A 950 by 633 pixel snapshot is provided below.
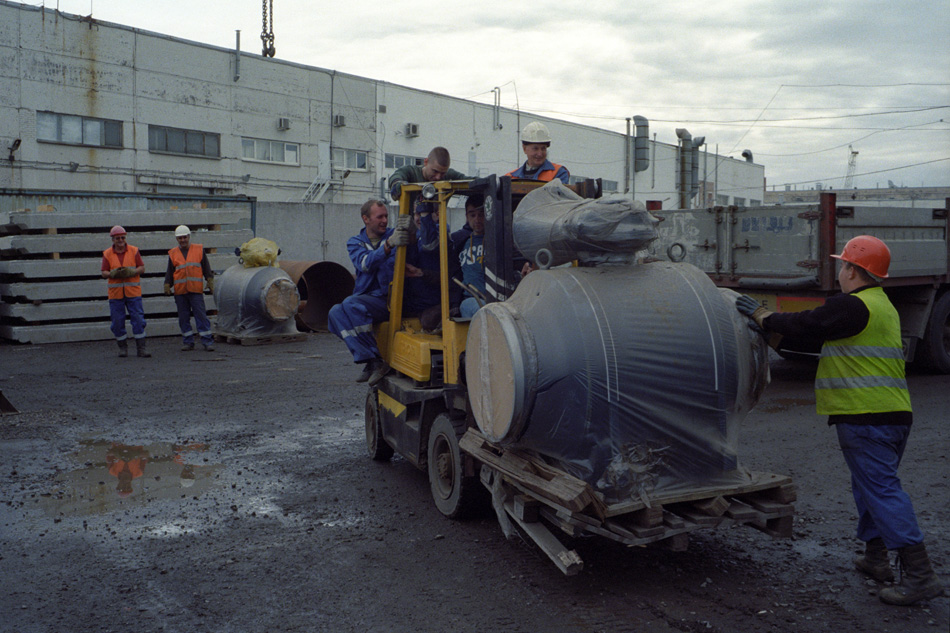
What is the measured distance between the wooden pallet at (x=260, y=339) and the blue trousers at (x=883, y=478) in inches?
456

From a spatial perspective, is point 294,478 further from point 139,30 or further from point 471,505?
point 139,30

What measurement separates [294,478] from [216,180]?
78.9ft

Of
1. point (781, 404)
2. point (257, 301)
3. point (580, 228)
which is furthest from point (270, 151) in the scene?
point (580, 228)

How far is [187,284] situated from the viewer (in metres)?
13.4

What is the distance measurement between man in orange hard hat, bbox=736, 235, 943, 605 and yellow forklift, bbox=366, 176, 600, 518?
66.2 inches

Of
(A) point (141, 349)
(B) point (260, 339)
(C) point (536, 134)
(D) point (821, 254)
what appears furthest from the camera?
(B) point (260, 339)

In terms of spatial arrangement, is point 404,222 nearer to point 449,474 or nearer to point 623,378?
point 449,474

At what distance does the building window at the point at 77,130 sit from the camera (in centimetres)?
2386

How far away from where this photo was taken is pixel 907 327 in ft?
34.2

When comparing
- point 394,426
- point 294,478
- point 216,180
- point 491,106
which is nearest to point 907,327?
point 394,426

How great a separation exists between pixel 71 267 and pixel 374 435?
1026 cm

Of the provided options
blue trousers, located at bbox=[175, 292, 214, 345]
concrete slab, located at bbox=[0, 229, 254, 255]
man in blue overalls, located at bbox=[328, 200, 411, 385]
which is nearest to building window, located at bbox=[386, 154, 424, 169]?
concrete slab, located at bbox=[0, 229, 254, 255]

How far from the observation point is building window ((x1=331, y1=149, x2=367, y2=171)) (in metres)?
32.2

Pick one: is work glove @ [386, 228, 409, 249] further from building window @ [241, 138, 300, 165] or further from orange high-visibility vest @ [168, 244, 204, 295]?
building window @ [241, 138, 300, 165]
